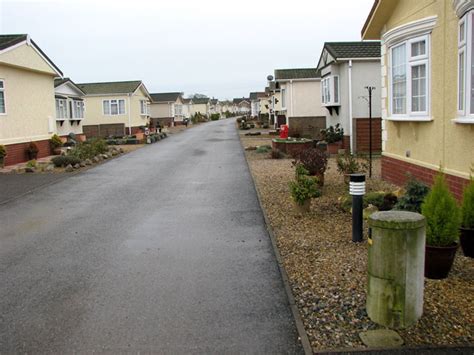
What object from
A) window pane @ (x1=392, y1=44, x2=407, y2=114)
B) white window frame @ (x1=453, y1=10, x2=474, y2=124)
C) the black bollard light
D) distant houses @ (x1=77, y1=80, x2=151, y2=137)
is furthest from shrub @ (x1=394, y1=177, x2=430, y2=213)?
distant houses @ (x1=77, y1=80, x2=151, y2=137)

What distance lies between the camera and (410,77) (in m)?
10.4

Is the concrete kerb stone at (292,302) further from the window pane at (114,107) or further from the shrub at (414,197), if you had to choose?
the window pane at (114,107)

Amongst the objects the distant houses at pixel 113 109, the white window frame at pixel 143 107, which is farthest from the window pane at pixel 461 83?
the white window frame at pixel 143 107

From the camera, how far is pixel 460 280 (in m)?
5.65

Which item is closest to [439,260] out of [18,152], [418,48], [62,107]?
[418,48]

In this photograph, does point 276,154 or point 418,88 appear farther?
point 276,154

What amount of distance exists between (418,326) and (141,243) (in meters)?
4.57

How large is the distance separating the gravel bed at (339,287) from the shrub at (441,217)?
0.48m

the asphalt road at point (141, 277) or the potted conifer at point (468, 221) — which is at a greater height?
the potted conifer at point (468, 221)

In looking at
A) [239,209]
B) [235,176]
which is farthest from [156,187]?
[239,209]

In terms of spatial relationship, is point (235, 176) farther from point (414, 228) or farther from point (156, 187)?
point (414, 228)

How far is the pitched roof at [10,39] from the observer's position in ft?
63.9

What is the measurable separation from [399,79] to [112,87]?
38887mm

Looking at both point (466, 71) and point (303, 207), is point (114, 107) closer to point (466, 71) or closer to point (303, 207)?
point (303, 207)
